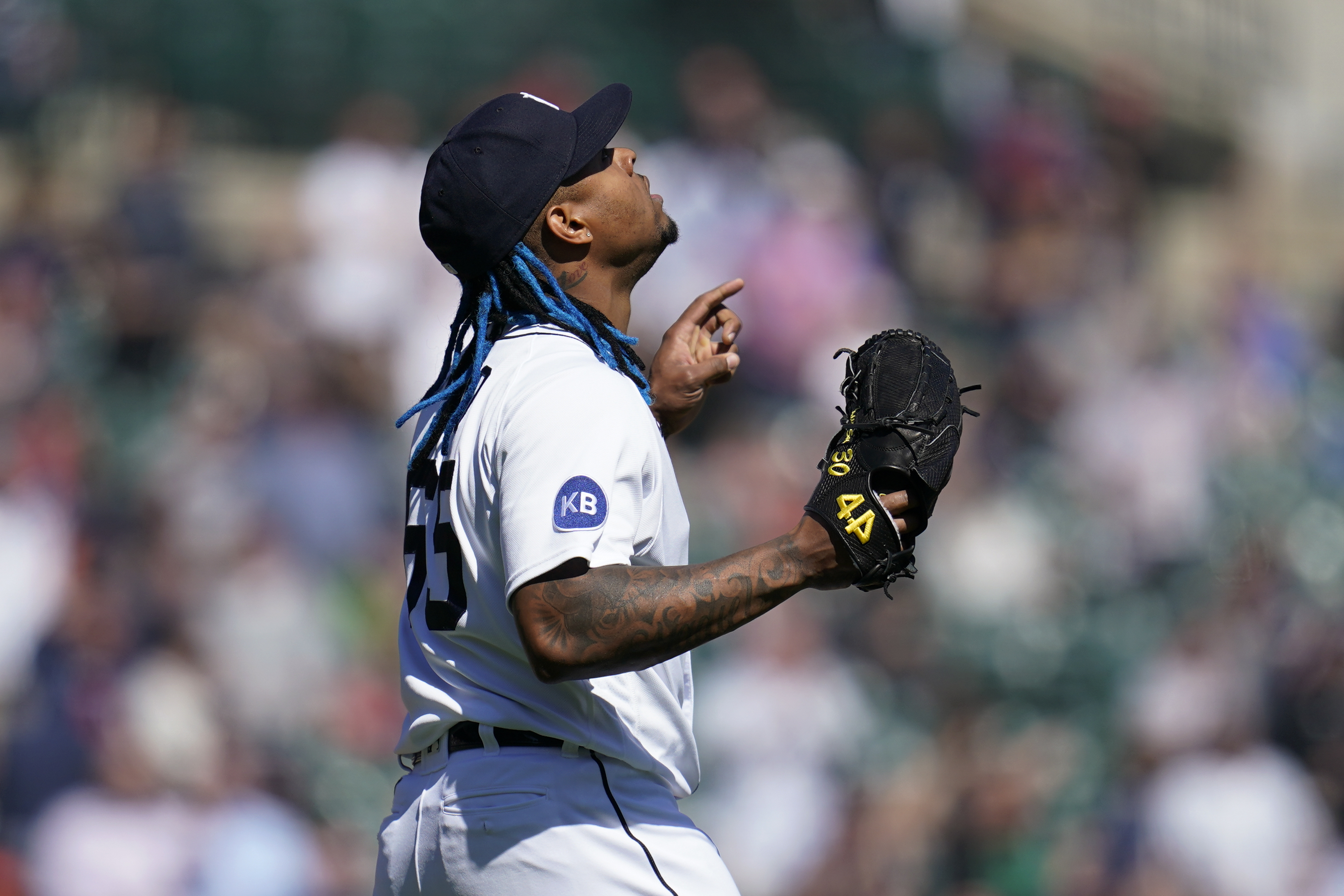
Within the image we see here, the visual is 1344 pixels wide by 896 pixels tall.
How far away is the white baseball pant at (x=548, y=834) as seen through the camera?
2479 mm

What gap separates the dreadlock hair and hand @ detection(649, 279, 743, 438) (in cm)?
38

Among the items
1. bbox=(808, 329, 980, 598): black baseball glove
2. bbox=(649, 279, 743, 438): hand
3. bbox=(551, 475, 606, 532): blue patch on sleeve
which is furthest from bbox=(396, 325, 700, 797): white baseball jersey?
bbox=(649, 279, 743, 438): hand

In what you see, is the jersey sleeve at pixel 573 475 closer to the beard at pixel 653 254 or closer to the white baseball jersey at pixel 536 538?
the white baseball jersey at pixel 536 538

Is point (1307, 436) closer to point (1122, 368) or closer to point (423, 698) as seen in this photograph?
point (1122, 368)

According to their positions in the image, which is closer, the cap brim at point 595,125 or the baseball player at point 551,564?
the baseball player at point 551,564

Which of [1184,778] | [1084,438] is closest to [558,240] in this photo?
[1184,778]

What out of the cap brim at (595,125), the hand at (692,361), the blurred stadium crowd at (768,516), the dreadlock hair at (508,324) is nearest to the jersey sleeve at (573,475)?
the dreadlock hair at (508,324)

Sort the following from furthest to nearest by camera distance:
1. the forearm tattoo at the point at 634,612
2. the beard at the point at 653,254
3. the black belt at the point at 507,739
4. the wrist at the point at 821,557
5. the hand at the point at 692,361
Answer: the hand at the point at 692,361, the beard at the point at 653,254, the black belt at the point at 507,739, the wrist at the point at 821,557, the forearm tattoo at the point at 634,612

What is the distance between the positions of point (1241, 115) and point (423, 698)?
45.7 feet

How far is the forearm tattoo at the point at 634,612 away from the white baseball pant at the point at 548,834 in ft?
0.89

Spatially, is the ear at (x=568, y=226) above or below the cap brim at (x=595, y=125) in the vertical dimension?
below

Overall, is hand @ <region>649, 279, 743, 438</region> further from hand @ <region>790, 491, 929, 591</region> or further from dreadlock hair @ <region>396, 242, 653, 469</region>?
hand @ <region>790, 491, 929, 591</region>

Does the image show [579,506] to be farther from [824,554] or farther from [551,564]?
[824,554]

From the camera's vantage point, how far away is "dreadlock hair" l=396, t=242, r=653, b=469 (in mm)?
2756
